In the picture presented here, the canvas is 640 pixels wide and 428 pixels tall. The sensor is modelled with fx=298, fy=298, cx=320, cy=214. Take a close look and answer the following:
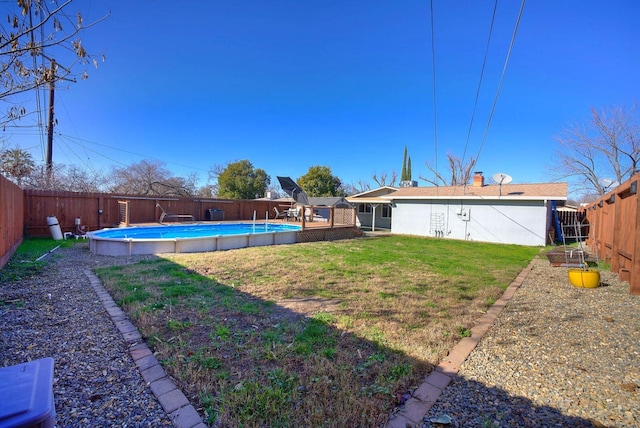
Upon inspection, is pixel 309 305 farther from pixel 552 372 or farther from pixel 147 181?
pixel 147 181

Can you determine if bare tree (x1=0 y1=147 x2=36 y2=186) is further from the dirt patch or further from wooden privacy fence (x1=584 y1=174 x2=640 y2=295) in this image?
wooden privacy fence (x1=584 y1=174 x2=640 y2=295)

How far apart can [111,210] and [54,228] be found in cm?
277

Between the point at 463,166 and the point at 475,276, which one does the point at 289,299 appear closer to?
the point at 475,276

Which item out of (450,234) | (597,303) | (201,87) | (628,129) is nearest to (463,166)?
(628,129)

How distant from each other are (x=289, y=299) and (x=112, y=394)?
3011 millimetres

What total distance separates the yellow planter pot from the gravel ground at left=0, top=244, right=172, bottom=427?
8124 millimetres

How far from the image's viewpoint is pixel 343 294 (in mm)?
5621

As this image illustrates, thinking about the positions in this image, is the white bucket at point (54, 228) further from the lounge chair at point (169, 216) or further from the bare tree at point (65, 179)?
the bare tree at point (65, 179)

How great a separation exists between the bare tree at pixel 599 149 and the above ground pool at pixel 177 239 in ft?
77.6

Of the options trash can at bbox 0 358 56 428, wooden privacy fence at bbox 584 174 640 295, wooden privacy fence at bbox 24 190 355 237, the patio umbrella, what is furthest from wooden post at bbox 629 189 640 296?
the patio umbrella

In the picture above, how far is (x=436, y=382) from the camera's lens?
282 cm

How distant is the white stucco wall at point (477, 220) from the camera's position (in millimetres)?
15219

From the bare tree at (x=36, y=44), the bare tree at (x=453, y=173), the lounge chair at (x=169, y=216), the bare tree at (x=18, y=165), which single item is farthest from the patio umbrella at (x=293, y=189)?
the bare tree at (x=453, y=173)

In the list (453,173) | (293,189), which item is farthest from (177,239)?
(453,173)
